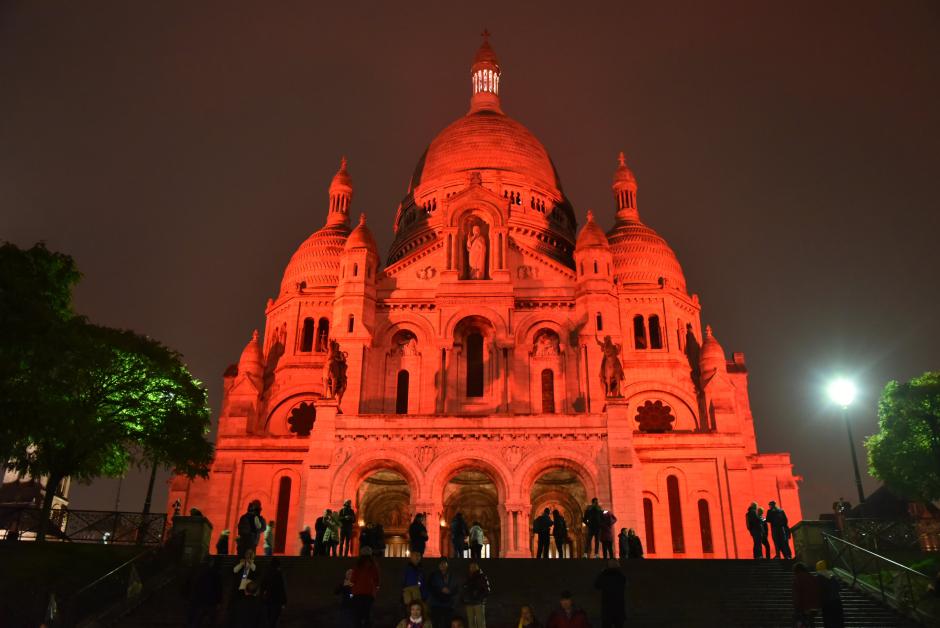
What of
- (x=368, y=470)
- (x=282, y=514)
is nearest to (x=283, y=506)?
(x=282, y=514)

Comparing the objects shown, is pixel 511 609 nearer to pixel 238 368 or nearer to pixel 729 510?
pixel 729 510

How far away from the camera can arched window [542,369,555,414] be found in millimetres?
42787

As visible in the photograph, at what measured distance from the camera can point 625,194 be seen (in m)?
61.5

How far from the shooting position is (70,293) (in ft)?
105

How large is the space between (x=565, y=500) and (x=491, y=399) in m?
6.24

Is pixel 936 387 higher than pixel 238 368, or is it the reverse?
pixel 238 368

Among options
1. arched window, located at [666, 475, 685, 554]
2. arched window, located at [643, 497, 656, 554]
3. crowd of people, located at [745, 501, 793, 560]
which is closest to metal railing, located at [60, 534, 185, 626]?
crowd of people, located at [745, 501, 793, 560]

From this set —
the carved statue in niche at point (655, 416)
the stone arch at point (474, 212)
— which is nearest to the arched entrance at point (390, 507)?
the stone arch at point (474, 212)

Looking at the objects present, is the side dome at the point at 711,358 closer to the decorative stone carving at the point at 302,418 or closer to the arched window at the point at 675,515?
the arched window at the point at 675,515

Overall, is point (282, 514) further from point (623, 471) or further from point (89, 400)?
point (623, 471)

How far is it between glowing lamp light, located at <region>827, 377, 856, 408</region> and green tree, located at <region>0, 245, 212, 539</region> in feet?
78.9

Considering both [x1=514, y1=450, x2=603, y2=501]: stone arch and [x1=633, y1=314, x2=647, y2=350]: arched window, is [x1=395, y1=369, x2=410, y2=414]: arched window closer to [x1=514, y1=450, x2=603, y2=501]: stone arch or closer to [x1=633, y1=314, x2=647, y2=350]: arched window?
[x1=514, y1=450, x2=603, y2=501]: stone arch

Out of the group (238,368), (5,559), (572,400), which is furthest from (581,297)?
(5,559)

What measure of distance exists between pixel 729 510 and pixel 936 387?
11179 millimetres
